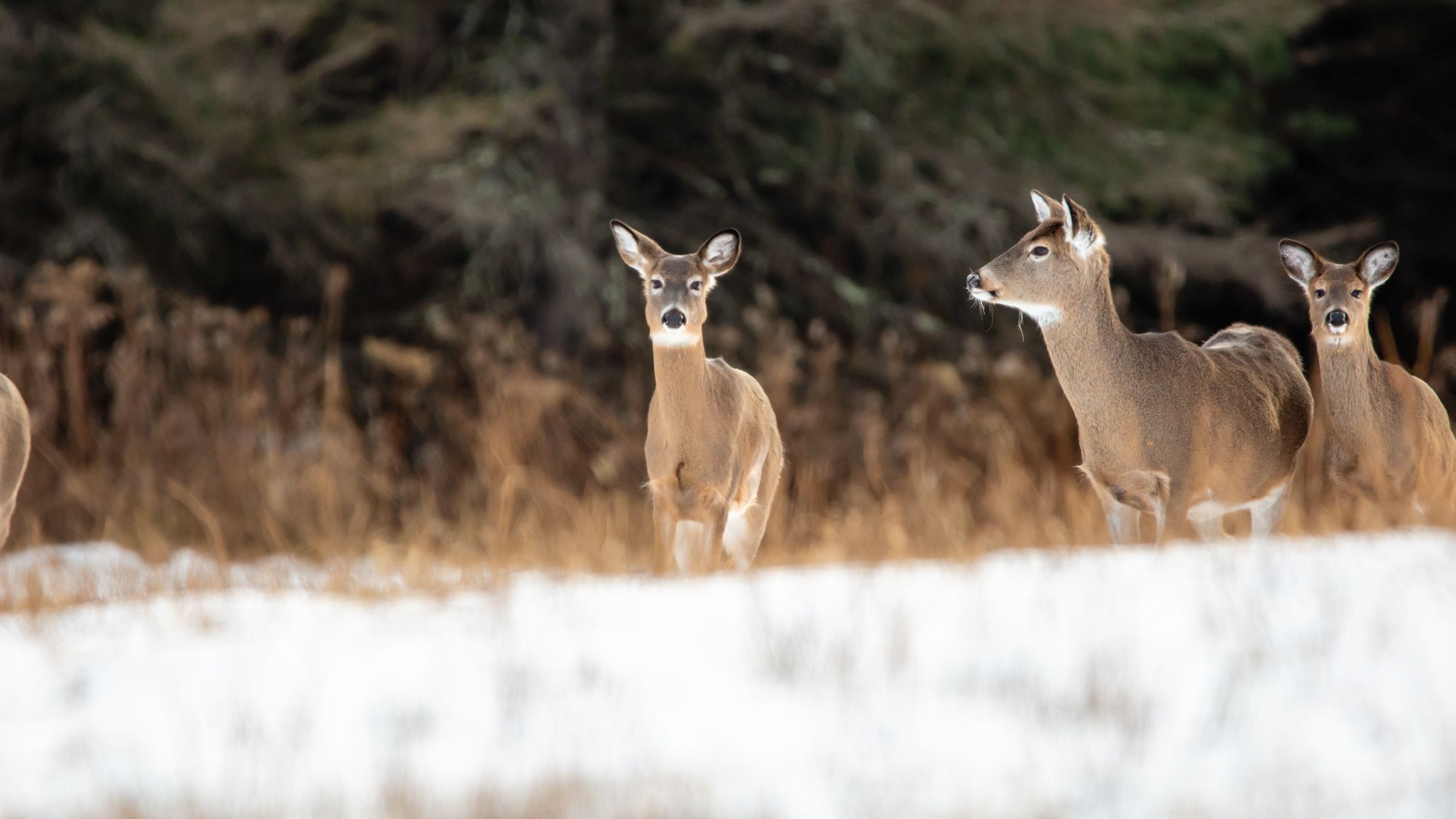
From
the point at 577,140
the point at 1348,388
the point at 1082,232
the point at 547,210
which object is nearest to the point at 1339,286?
the point at 1348,388

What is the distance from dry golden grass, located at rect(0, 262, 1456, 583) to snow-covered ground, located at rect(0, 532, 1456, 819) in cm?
85

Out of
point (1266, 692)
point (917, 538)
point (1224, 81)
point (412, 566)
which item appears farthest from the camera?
point (1224, 81)

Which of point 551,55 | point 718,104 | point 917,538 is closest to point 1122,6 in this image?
point 718,104

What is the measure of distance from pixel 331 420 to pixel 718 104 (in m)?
4.84

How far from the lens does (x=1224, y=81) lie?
1467cm

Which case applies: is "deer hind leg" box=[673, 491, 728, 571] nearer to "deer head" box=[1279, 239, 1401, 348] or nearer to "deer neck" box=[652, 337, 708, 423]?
"deer neck" box=[652, 337, 708, 423]

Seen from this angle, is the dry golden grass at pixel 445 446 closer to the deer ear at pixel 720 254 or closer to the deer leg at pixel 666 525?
the deer leg at pixel 666 525

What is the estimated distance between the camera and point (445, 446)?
1100cm

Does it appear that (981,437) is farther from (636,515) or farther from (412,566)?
(412,566)

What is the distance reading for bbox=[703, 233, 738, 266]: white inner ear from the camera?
16.5 feet

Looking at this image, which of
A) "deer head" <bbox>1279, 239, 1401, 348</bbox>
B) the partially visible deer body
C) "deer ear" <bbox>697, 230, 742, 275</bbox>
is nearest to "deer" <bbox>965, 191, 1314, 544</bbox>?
"deer head" <bbox>1279, 239, 1401, 348</bbox>

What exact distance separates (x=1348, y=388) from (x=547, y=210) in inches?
259

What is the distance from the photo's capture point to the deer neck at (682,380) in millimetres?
5055

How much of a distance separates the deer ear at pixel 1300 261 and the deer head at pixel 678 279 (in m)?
1.65
